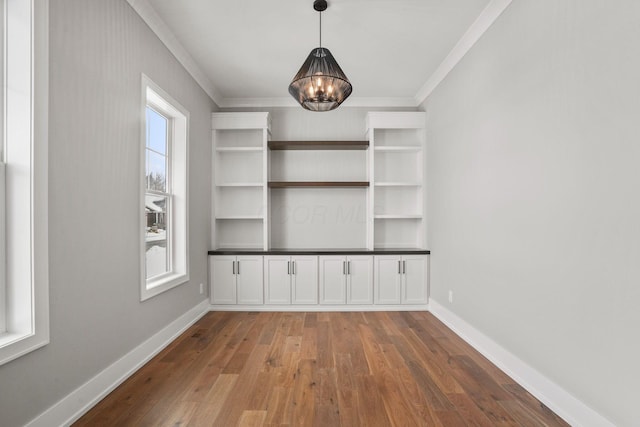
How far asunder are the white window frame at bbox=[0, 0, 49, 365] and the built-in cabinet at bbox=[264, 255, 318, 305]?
2671 millimetres

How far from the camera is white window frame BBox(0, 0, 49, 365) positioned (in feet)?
5.26

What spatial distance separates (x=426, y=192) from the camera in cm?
433

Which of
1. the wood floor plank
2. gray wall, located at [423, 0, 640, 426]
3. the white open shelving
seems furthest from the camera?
the white open shelving

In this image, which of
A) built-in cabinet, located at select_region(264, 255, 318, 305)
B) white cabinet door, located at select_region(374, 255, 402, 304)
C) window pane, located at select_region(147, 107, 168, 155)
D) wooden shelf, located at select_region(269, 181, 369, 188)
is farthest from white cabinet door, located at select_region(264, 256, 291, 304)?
window pane, located at select_region(147, 107, 168, 155)

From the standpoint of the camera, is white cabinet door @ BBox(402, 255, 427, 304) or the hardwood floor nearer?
the hardwood floor

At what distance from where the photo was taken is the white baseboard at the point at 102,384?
1.75m

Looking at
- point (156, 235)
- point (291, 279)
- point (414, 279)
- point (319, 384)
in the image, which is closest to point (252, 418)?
point (319, 384)

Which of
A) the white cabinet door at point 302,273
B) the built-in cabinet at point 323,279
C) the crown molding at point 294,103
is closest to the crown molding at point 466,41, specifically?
the crown molding at point 294,103

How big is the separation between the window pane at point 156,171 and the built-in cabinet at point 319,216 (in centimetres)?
105

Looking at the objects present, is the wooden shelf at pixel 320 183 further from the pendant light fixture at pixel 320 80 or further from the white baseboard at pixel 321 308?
the pendant light fixture at pixel 320 80

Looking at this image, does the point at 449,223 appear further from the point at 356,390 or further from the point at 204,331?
the point at 204,331

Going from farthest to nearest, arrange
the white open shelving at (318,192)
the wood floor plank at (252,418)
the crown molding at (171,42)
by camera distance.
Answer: the white open shelving at (318,192) < the crown molding at (171,42) < the wood floor plank at (252,418)

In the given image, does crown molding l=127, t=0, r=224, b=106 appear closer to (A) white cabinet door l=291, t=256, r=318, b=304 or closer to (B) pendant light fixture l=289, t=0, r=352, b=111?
(B) pendant light fixture l=289, t=0, r=352, b=111

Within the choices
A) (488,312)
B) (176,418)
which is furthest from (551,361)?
(176,418)
